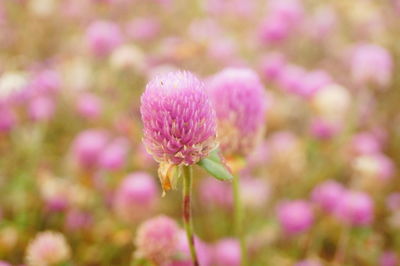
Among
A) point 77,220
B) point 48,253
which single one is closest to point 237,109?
point 48,253

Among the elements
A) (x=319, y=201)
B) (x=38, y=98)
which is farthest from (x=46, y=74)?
(x=319, y=201)

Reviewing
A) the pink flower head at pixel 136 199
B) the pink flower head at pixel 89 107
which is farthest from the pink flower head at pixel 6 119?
the pink flower head at pixel 136 199

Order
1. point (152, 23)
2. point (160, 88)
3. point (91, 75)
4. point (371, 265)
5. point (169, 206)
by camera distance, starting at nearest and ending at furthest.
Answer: point (160, 88), point (371, 265), point (169, 206), point (91, 75), point (152, 23)

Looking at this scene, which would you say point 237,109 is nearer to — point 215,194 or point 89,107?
point 215,194

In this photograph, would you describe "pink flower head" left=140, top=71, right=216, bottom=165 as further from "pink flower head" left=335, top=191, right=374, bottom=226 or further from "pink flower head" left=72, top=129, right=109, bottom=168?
"pink flower head" left=72, top=129, right=109, bottom=168

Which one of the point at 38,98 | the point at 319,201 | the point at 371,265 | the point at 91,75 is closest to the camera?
the point at 371,265

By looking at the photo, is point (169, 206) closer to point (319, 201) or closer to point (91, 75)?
point (319, 201)

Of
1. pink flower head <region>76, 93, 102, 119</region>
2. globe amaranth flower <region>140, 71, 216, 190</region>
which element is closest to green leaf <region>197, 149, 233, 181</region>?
globe amaranth flower <region>140, 71, 216, 190</region>
